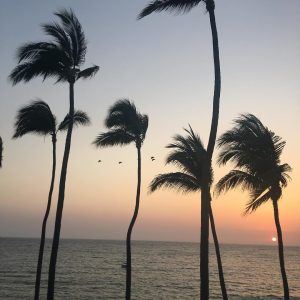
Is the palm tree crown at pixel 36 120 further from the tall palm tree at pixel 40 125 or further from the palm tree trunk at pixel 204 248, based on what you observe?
the palm tree trunk at pixel 204 248

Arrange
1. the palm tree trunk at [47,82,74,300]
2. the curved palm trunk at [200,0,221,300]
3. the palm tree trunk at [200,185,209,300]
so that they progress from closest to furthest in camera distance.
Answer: the palm tree trunk at [200,185,209,300] → the curved palm trunk at [200,0,221,300] → the palm tree trunk at [47,82,74,300]

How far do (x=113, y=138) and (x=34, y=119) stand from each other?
4.37 metres

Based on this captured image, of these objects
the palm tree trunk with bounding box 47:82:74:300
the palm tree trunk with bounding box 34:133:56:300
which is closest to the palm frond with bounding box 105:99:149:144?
the palm tree trunk with bounding box 34:133:56:300

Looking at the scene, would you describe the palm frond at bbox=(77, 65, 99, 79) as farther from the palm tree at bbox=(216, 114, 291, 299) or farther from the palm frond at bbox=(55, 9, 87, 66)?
the palm tree at bbox=(216, 114, 291, 299)

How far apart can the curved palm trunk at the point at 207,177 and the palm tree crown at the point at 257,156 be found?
623 centimetres

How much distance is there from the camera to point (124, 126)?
21.9 metres

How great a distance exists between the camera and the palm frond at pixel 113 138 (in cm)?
2181

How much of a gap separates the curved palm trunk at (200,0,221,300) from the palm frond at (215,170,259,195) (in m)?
7.79

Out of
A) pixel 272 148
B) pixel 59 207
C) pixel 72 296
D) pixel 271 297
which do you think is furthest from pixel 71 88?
pixel 271 297

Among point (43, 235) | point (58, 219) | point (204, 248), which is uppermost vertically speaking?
point (58, 219)

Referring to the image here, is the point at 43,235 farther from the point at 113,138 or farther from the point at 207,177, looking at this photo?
the point at 207,177

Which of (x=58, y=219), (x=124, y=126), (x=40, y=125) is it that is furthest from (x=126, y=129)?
(x=58, y=219)

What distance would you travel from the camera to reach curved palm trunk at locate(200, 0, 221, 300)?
11289 mm

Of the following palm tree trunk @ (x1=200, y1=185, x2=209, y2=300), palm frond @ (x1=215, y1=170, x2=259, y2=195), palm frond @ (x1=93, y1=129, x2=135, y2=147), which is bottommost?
palm tree trunk @ (x1=200, y1=185, x2=209, y2=300)
